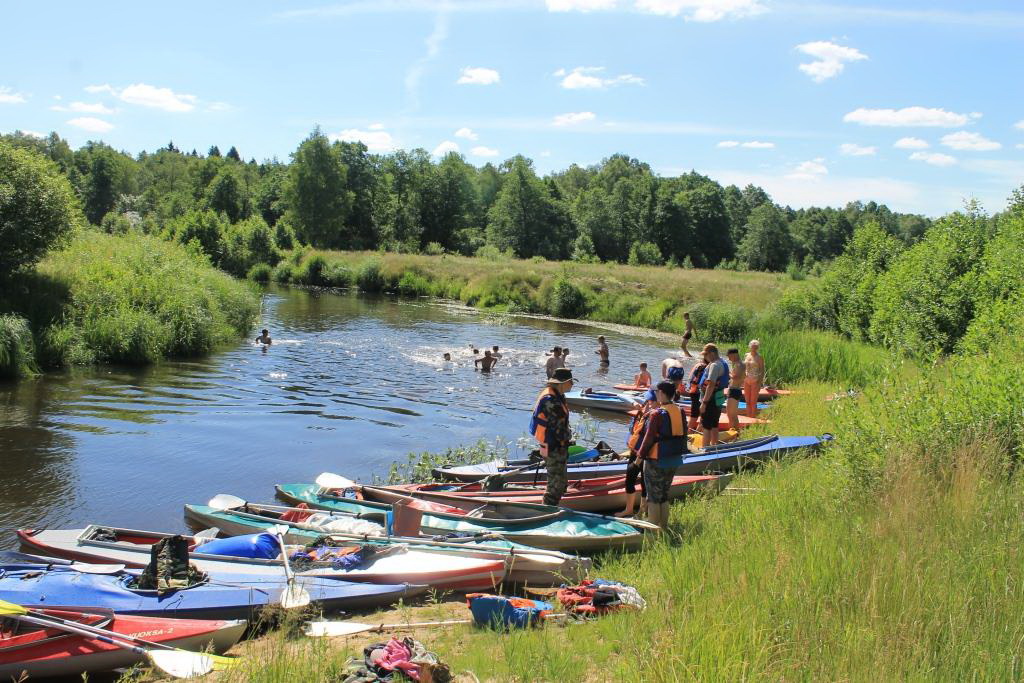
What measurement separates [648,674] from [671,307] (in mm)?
34766

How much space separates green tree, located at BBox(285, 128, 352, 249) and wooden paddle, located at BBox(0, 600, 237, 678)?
7201cm

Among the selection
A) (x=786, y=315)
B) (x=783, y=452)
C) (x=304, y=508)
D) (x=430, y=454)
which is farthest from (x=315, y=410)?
(x=786, y=315)

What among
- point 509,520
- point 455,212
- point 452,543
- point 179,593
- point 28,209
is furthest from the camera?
point 455,212

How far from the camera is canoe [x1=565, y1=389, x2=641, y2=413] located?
19234 mm

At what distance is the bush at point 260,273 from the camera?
56106 millimetres

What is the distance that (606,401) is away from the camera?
19500mm

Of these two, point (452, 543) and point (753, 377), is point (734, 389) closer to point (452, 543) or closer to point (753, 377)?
point (753, 377)

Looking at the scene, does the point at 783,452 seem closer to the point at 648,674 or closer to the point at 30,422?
the point at 648,674

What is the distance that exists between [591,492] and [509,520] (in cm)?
181

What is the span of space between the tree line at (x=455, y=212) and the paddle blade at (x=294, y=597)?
55.1m

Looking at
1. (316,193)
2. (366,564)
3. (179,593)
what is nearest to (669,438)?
(366,564)

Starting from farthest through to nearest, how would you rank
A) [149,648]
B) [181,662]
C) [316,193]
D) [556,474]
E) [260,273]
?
[316,193] < [260,273] < [556,474] < [149,648] < [181,662]

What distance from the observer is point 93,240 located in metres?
28.2

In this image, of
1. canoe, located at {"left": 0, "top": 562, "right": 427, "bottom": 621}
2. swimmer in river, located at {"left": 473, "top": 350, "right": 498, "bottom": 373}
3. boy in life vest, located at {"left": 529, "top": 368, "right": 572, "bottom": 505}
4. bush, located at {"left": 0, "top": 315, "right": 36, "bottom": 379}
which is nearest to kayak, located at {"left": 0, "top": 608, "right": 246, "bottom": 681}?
canoe, located at {"left": 0, "top": 562, "right": 427, "bottom": 621}
